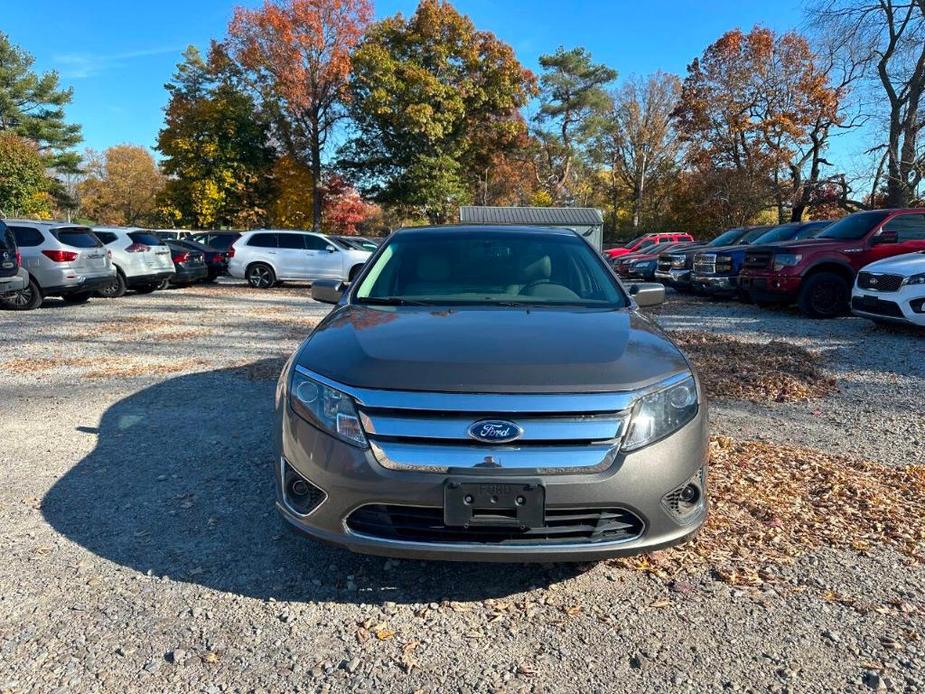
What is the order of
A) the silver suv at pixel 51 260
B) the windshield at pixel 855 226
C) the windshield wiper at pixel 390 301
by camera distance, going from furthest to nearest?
the silver suv at pixel 51 260 < the windshield at pixel 855 226 < the windshield wiper at pixel 390 301

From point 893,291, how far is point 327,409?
875 cm

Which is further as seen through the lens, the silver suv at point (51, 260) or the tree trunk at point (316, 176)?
the tree trunk at point (316, 176)

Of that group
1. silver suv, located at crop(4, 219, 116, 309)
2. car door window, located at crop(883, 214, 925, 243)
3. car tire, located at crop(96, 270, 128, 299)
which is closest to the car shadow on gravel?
silver suv, located at crop(4, 219, 116, 309)

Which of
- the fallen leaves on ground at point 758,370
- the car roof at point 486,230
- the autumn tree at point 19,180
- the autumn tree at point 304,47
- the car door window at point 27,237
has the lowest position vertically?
the fallen leaves on ground at point 758,370

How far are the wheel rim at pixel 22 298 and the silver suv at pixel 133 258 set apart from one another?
7.22ft

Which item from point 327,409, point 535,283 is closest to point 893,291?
point 535,283

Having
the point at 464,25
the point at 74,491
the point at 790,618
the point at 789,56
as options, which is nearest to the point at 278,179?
the point at 464,25

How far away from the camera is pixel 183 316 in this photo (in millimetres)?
11500

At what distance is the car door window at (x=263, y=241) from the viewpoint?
1830cm

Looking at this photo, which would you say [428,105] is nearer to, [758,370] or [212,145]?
[212,145]

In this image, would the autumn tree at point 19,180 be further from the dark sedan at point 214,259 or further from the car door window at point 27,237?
the car door window at point 27,237

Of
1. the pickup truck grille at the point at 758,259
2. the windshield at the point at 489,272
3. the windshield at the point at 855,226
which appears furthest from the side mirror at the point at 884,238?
the windshield at the point at 489,272

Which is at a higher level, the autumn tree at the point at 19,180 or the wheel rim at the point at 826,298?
the autumn tree at the point at 19,180

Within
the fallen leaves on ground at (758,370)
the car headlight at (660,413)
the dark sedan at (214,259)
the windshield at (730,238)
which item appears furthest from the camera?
the dark sedan at (214,259)
